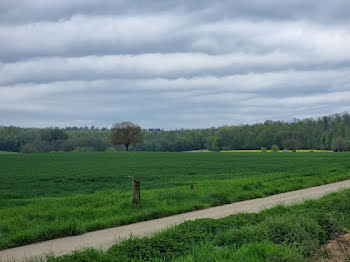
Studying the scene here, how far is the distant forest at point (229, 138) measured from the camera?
490 feet

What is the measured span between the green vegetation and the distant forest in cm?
13534

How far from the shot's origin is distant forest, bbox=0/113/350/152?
490 feet

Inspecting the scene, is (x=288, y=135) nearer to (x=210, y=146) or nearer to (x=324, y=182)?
(x=210, y=146)

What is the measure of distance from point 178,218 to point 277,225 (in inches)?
228

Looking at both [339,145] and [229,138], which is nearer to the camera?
[339,145]

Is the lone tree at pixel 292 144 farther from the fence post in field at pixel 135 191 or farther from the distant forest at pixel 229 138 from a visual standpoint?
the fence post in field at pixel 135 191

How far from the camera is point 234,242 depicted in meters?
8.91

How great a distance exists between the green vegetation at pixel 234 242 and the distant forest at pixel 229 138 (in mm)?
135339

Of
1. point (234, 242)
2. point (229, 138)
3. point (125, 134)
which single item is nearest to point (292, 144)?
point (229, 138)

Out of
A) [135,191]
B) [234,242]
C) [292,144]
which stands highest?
[135,191]

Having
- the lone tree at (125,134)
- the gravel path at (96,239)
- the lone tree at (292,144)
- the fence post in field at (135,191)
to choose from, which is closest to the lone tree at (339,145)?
the lone tree at (292,144)

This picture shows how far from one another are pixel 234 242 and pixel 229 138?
519 feet

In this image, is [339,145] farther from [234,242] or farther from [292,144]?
[234,242]

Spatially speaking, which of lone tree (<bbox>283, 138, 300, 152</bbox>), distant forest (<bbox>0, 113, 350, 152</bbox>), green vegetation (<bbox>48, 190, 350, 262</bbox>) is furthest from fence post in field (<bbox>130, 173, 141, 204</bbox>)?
distant forest (<bbox>0, 113, 350, 152</bbox>)
